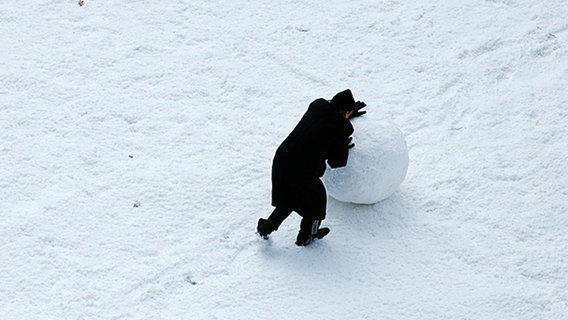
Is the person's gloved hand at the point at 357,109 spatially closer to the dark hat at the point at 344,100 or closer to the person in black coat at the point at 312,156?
the person in black coat at the point at 312,156

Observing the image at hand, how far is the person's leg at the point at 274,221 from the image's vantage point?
5348 millimetres

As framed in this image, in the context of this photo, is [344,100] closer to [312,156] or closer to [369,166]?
[312,156]

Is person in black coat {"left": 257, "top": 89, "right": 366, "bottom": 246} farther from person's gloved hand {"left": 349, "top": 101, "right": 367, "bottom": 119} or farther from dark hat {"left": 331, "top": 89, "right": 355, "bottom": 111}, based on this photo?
person's gloved hand {"left": 349, "top": 101, "right": 367, "bottom": 119}

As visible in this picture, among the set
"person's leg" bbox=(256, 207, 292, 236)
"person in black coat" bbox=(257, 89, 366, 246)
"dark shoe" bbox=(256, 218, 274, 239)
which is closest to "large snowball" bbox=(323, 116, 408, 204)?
"person in black coat" bbox=(257, 89, 366, 246)

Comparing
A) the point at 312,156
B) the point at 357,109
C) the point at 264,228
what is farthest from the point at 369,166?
the point at 264,228

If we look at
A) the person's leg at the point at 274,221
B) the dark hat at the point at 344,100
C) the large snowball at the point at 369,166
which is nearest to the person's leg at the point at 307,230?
the person's leg at the point at 274,221

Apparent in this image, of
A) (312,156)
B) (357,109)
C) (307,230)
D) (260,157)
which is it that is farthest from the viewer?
(260,157)

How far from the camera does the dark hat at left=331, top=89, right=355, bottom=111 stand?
5.16 m

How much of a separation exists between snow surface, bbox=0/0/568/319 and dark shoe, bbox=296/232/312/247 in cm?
5

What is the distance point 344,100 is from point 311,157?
1.41ft

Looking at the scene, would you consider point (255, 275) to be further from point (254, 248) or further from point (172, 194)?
point (172, 194)

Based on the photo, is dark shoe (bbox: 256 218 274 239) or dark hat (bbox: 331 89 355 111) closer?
dark hat (bbox: 331 89 355 111)

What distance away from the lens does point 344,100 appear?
204 inches

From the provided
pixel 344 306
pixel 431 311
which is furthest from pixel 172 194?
pixel 431 311
